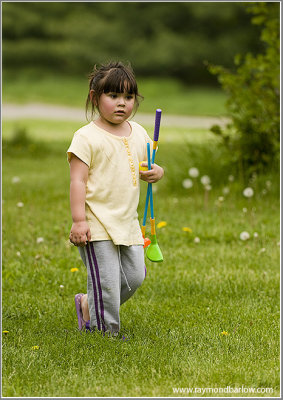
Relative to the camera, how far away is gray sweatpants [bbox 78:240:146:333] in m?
3.26

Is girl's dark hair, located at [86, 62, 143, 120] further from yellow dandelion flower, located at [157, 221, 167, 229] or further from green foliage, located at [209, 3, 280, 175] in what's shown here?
green foliage, located at [209, 3, 280, 175]

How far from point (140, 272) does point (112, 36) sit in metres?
24.8

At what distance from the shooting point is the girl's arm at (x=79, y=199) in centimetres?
316

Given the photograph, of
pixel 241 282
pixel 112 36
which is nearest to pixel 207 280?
pixel 241 282

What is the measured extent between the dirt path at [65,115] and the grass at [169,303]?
29.1 feet

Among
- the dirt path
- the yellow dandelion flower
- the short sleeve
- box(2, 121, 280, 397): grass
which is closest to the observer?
box(2, 121, 280, 397): grass

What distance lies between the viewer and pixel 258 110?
21.9ft

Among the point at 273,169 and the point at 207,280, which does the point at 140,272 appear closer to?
the point at 207,280

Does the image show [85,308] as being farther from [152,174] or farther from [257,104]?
[257,104]

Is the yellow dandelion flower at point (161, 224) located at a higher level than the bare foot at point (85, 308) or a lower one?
higher

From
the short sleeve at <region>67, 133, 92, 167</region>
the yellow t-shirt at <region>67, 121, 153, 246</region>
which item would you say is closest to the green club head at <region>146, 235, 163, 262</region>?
the yellow t-shirt at <region>67, 121, 153, 246</region>

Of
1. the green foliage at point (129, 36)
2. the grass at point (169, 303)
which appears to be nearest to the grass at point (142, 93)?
the green foliage at point (129, 36)

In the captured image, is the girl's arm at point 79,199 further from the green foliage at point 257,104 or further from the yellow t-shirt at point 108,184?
the green foliage at point 257,104

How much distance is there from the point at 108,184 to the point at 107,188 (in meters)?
0.02
